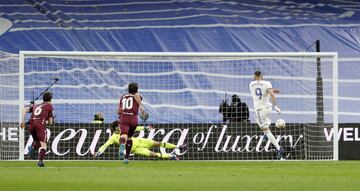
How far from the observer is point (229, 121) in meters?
26.1

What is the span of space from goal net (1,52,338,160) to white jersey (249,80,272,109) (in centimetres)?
103

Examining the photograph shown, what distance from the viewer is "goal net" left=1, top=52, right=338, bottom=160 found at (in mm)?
25641

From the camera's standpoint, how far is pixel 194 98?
29.3 metres

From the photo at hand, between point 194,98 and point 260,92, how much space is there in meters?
4.58

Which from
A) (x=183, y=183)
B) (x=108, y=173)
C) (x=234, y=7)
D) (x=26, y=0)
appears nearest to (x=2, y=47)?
(x=26, y=0)

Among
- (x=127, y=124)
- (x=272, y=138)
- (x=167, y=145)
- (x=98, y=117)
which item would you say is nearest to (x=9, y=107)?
(x=98, y=117)

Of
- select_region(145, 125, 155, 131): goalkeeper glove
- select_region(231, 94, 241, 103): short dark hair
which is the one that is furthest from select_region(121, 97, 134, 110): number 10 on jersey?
select_region(231, 94, 241, 103): short dark hair

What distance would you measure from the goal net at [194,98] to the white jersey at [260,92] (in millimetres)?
1026

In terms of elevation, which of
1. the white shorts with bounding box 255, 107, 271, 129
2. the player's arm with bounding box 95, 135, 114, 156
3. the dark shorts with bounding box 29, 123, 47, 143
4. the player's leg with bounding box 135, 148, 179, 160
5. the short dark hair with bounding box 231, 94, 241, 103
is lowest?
Result: the player's leg with bounding box 135, 148, 179, 160

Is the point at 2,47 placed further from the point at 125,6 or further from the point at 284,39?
the point at 284,39

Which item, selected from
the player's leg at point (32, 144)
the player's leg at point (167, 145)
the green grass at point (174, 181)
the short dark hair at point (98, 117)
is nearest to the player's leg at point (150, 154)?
the player's leg at point (167, 145)

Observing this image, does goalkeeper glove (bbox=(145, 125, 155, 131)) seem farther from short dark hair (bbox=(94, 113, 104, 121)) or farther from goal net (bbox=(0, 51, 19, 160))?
goal net (bbox=(0, 51, 19, 160))

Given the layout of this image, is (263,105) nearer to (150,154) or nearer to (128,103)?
(150,154)

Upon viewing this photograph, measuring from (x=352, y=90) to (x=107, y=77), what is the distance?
7.69 metres
